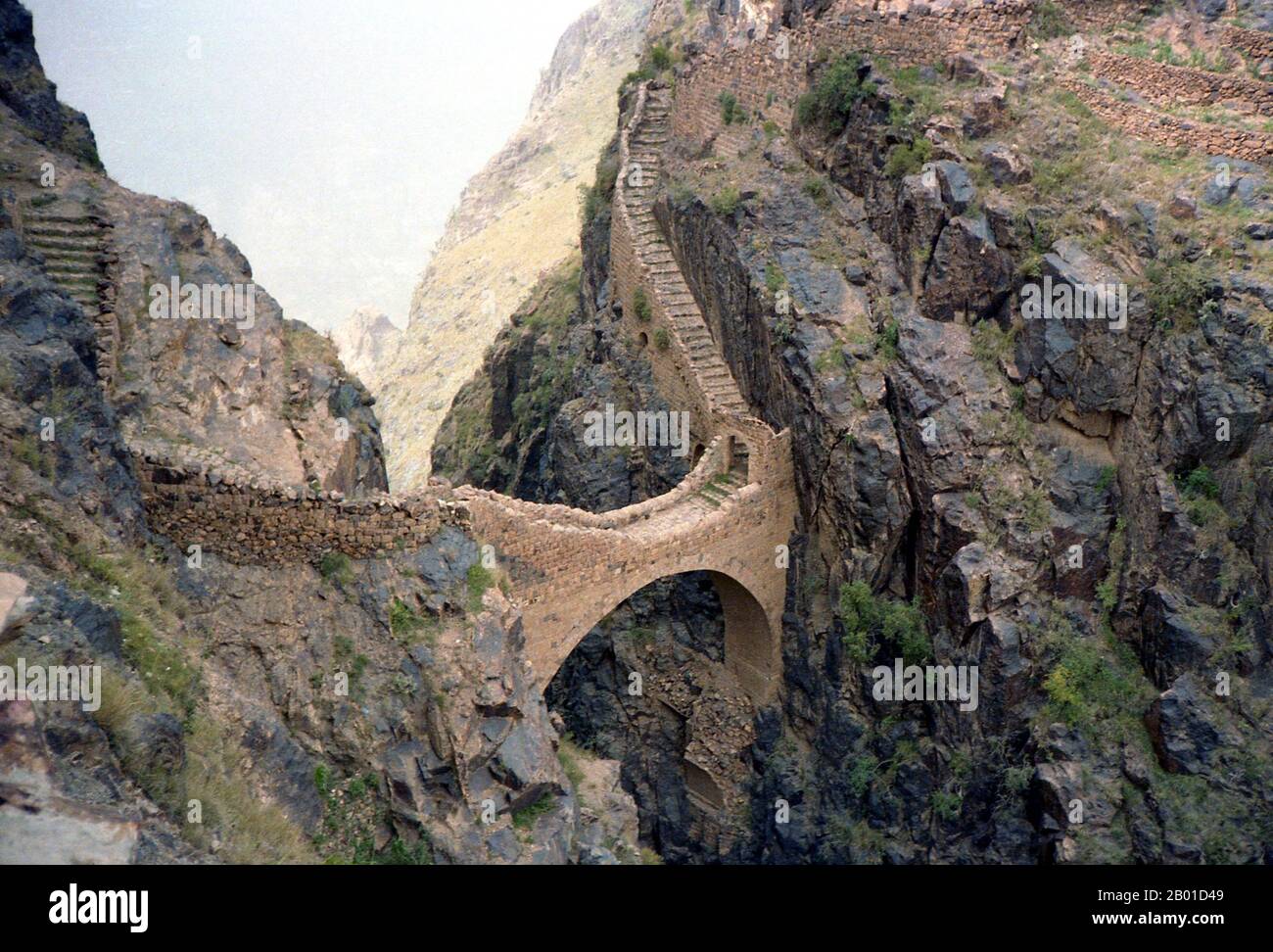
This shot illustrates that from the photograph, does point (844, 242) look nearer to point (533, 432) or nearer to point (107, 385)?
point (533, 432)

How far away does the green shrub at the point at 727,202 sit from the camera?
2827cm

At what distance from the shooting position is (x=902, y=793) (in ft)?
87.2

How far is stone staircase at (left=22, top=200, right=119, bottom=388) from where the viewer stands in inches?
787

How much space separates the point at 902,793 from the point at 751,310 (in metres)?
11.4

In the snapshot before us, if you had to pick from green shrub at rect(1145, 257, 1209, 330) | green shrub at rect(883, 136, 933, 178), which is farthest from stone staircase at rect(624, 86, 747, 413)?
green shrub at rect(1145, 257, 1209, 330)

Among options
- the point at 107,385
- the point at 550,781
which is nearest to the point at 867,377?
the point at 550,781

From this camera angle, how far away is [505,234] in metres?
60.9

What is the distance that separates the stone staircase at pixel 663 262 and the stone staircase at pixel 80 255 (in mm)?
13032

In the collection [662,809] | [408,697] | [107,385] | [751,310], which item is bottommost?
[662,809]

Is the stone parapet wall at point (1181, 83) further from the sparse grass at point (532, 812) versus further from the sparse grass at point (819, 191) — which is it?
the sparse grass at point (532, 812)

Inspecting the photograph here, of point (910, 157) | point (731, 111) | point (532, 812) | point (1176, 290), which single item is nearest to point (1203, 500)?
point (1176, 290)

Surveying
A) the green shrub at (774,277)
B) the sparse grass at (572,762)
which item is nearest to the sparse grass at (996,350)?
the green shrub at (774,277)

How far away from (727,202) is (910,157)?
435 centimetres

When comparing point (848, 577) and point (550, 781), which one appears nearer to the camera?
point (550, 781)
